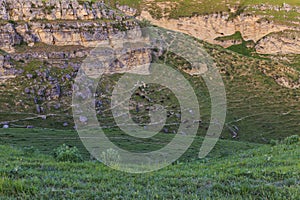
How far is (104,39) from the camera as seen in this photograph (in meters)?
107

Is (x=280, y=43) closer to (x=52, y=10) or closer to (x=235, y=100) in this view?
(x=235, y=100)

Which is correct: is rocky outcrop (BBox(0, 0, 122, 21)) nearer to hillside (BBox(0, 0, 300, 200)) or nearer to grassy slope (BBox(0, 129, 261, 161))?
hillside (BBox(0, 0, 300, 200))

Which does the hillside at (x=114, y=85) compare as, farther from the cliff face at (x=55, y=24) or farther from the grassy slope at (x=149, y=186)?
the grassy slope at (x=149, y=186)

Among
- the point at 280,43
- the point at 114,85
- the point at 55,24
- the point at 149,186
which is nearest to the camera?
the point at 149,186

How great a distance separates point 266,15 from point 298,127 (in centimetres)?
12342

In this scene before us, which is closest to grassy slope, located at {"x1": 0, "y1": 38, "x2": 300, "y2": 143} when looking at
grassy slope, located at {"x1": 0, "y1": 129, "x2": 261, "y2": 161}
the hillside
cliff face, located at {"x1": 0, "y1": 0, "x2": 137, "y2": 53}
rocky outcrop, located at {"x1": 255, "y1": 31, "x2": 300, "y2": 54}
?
the hillside

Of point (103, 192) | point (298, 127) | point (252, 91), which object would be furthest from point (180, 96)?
point (103, 192)

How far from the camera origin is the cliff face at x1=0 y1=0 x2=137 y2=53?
9612 centimetres

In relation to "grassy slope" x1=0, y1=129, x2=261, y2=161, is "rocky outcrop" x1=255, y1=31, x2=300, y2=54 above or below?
below

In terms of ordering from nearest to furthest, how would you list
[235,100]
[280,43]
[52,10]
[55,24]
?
1. [55,24]
2. [52,10]
3. [235,100]
4. [280,43]

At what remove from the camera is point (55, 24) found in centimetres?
10275

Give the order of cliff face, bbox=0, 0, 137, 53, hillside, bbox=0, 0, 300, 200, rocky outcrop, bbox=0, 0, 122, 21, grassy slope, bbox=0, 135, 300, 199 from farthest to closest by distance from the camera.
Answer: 1. rocky outcrop, bbox=0, 0, 122, 21
2. cliff face, bbox=0, 0, 137, 53
3. hillside, bbox=0, 0, 300, 200
4. grassy slope, bbox=0, 135, 300, 199

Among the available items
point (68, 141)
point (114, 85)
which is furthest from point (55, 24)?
point (68, 141)

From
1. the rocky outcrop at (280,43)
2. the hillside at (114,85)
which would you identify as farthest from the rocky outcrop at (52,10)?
the rocky outcrop at (280,43)
